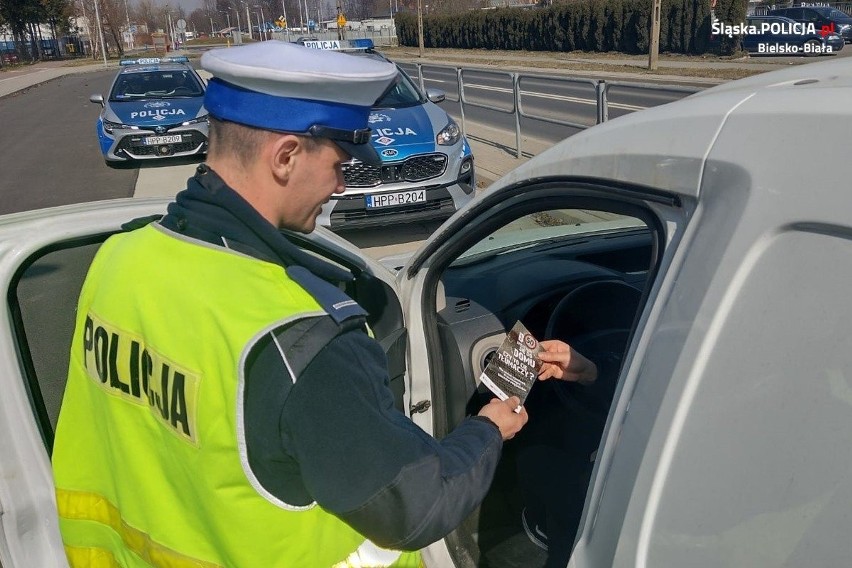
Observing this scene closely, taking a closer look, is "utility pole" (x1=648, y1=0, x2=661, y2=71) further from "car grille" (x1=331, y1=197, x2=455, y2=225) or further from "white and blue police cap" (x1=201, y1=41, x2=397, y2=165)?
"white and blue police cap" (x1=201, y1=41, x2=397, y2=165)

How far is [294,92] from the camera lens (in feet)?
4.21

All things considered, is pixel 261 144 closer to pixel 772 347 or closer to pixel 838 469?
pixel 772 347

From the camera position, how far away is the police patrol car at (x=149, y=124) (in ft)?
36.1

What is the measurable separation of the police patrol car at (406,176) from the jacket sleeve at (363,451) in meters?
5.49

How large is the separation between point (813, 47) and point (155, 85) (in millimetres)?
22428

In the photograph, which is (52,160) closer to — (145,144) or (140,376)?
(145,144)

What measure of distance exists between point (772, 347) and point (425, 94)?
8006mm

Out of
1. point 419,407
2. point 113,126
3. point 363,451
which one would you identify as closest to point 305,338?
Answer: point 363,451

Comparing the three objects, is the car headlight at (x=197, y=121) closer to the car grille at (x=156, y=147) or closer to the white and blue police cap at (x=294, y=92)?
the car grille at (x=156, y=147)

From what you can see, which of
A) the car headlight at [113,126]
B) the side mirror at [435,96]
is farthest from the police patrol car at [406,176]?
the car headlight at [113,126]

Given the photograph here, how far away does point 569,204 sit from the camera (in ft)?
5.34

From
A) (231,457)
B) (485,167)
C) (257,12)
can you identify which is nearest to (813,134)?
(231,457)

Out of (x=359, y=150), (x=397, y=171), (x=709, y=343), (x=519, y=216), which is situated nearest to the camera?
(x=709, y=343)

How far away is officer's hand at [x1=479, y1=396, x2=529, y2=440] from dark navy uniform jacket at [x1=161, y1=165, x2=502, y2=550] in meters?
0.24
